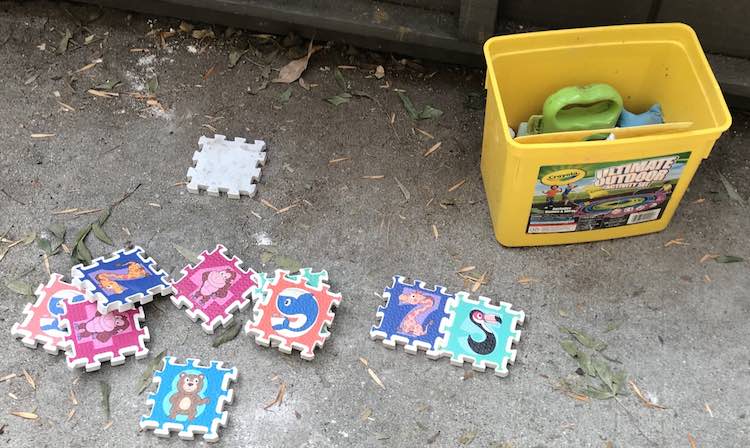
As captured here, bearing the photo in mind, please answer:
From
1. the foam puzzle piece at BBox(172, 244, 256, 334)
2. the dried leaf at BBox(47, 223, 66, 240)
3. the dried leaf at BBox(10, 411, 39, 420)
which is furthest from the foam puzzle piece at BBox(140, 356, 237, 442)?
the dried leaf at BBox(47, 223, 66, 240)

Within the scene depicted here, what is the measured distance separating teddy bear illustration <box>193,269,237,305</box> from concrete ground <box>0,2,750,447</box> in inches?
2.8

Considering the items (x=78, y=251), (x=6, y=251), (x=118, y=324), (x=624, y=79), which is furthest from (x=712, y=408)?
(x=6, y=251)

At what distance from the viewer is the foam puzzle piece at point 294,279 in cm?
205

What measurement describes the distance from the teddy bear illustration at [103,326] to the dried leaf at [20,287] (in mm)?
216

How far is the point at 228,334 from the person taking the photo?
6.66 feet

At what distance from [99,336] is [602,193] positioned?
1317 mm

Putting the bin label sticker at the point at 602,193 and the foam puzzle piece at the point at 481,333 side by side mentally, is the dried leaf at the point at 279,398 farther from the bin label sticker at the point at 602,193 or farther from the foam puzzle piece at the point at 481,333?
the bin label sticker at the point at 602,193

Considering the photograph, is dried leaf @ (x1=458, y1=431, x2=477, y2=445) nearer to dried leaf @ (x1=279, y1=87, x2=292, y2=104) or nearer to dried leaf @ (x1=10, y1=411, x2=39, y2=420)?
dried leaf @ (x1=10, y1=411, x2=39, y2=420)

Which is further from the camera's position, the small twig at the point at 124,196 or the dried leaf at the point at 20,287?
the small twig at the point at 124,196

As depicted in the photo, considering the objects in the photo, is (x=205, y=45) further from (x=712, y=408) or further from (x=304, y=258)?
(x=712, y=408)

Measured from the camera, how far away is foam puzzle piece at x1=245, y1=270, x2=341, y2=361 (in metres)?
1.98

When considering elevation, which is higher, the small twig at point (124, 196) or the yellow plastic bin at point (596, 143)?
the yellow plastic bin at point (596, 143)

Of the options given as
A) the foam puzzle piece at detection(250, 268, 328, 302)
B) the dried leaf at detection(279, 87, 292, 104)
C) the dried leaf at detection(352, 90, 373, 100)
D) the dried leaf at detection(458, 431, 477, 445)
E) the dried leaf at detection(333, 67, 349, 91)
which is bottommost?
the dried leaf at detection(458, 431, 477, 445)

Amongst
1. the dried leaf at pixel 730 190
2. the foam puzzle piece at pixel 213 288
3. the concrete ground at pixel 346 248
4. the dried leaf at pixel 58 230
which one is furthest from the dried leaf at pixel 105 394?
the dried leaf at pixel 730 190
